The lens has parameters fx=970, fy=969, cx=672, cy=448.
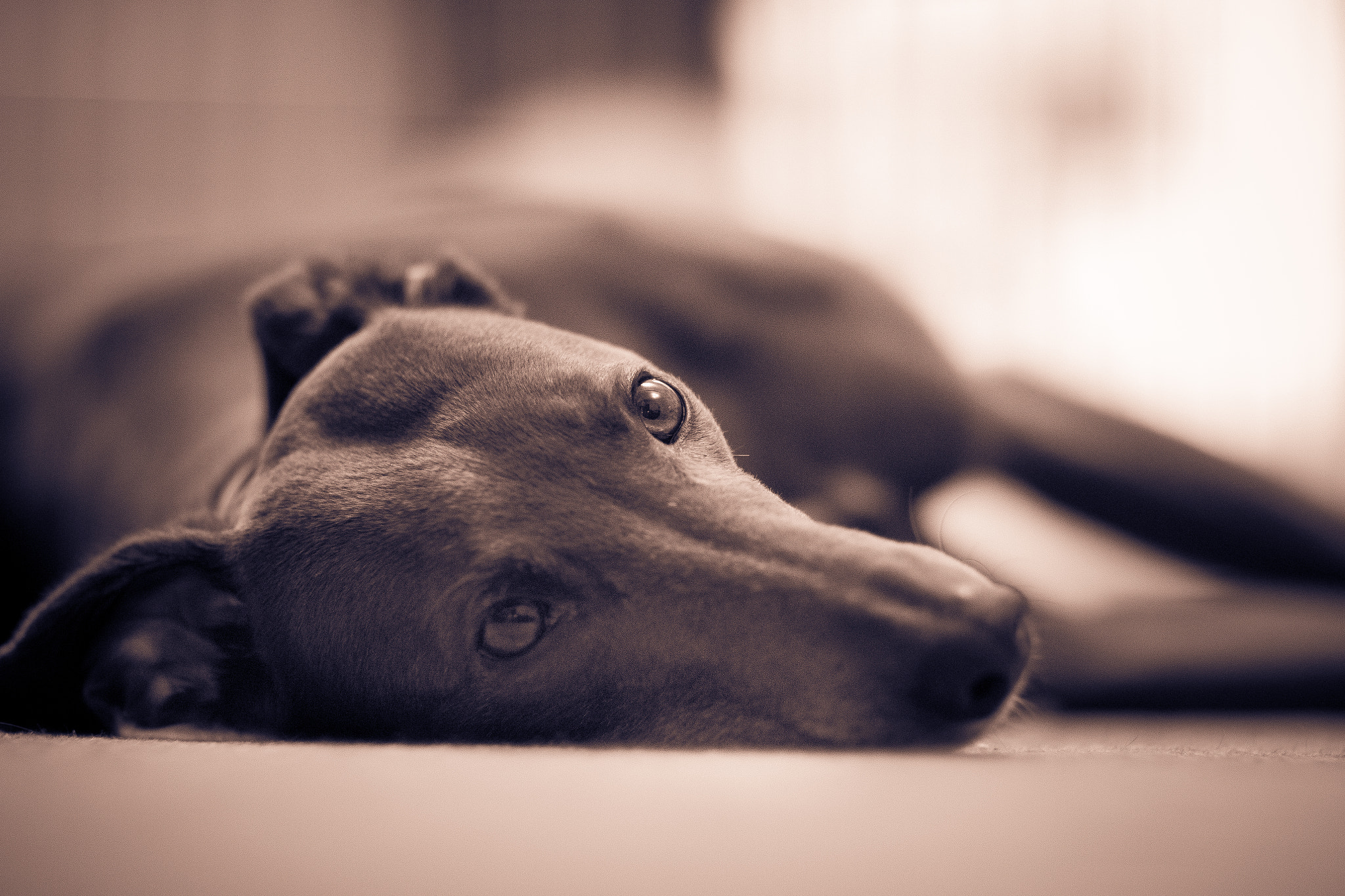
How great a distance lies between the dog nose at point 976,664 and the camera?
79 centimetres

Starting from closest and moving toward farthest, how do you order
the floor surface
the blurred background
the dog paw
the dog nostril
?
the floor surface < the dog nostril < the dog paw < the blurred background

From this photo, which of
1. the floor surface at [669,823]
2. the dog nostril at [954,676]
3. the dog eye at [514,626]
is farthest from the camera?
the dog eye at [514,626]

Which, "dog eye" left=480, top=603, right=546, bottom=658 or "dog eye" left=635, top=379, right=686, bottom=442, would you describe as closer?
"dog eye" left=480, top=603, right=546, bottom=658

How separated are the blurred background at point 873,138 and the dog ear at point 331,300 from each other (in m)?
1.65

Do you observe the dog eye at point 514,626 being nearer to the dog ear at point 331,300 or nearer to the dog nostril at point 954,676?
the dog nostril at point 954,676

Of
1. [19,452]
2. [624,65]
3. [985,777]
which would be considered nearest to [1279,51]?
[624,65]

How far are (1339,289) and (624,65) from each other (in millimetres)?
2736

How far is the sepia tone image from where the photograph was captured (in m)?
0.60

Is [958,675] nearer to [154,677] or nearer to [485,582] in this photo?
[485,582]

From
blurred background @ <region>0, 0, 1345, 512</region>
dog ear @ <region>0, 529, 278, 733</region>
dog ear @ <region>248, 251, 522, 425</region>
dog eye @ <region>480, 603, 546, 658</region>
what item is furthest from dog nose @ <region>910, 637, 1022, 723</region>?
blurred background @ <region>0, 0, 1345, 512</region>

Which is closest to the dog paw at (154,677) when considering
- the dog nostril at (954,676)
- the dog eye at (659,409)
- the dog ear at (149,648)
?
the dog ear at (149,648)

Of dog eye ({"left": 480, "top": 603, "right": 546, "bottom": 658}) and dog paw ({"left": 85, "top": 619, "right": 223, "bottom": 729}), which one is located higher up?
dog eye ({"left": 480, "top": 603, "right": 546, "bottom": 658})

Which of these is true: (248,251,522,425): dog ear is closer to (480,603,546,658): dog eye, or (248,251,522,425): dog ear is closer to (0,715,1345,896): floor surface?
(480,603,546,658): dog eye

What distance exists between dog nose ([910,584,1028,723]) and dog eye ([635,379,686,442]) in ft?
1.30
